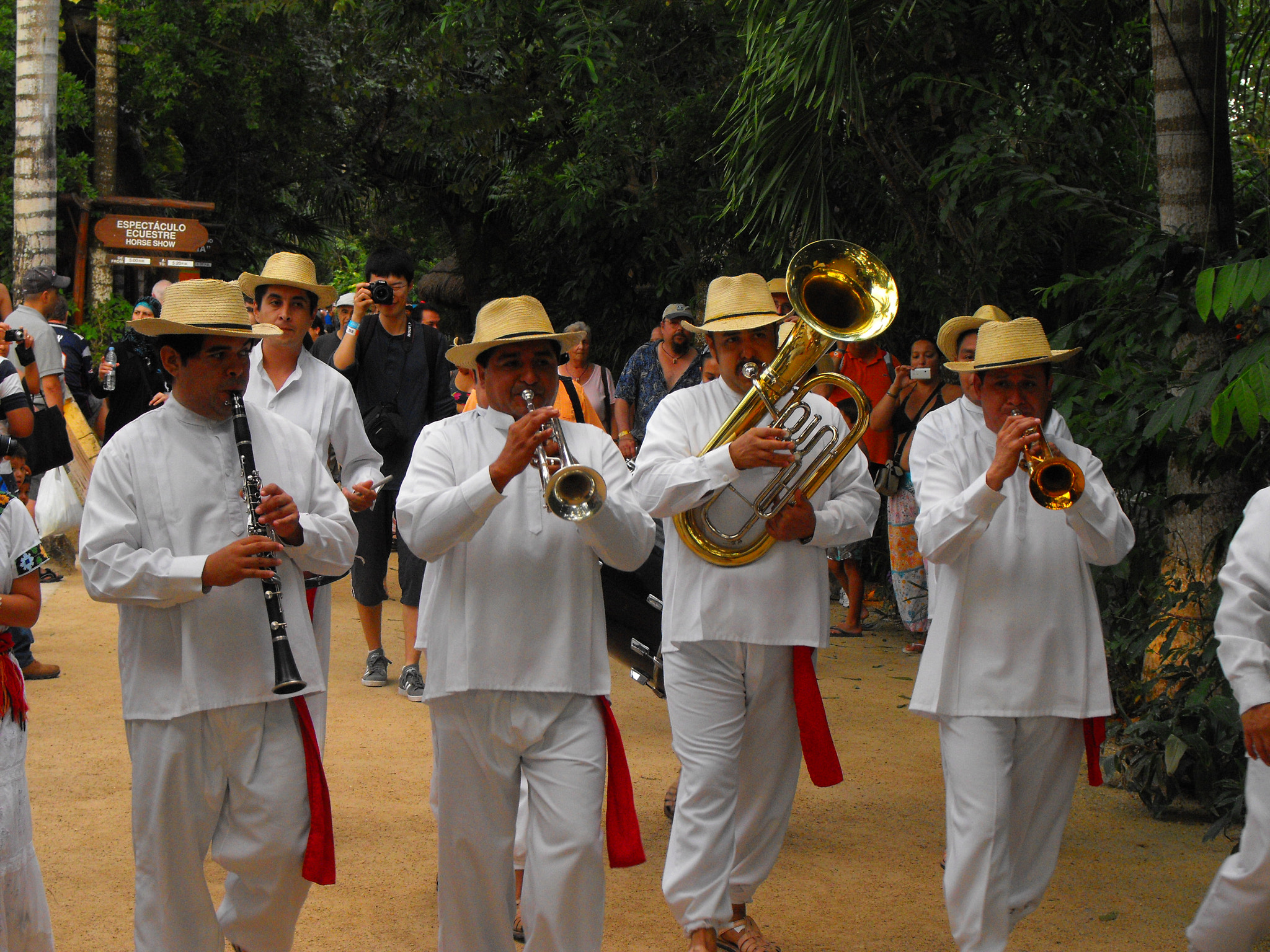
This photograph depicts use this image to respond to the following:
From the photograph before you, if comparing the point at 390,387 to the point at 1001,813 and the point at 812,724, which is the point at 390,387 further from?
the point at 1001,813

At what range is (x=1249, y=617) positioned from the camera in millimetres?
3340

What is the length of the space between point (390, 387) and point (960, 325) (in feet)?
9.92

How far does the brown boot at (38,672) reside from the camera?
741cm

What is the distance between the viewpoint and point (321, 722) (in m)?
3.91

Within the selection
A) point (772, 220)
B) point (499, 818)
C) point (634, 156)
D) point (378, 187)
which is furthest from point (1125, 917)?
point (378, 187)

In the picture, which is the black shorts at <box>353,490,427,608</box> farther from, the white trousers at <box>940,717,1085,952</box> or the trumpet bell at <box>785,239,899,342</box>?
the white trousers at <box>940,717,1085,952</box>

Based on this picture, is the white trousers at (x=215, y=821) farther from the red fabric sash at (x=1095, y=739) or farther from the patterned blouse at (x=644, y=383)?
the patterned blouse at (x=644, y=383)

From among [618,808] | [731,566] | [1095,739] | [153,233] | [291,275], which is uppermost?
[153,233]

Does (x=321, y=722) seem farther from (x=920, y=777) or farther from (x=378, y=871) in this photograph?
(x=920, y=777)

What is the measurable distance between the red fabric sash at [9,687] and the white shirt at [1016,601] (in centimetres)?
255

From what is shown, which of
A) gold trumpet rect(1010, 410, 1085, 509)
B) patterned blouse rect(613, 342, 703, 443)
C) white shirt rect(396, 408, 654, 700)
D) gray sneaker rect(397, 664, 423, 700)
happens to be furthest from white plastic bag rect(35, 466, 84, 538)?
gold trumpet rect(1010, 410, 1085, 509)

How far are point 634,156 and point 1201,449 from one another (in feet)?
25.9

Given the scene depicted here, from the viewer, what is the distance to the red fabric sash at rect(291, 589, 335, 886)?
3371 mm

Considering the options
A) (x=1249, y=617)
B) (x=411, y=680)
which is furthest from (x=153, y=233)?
(x=1249, y=617)
